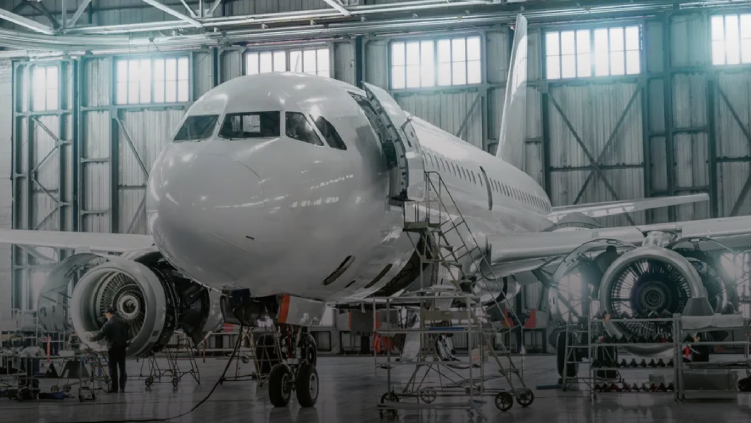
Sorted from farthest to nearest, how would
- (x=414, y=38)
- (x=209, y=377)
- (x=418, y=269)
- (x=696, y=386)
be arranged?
(x=414, y=38) → (x=209, y=377) → (x=418, y=269) → (x=696, y=386)

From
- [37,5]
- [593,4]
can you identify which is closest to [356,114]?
[593,4]

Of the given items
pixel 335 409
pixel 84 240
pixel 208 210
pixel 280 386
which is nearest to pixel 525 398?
pixel 335 409

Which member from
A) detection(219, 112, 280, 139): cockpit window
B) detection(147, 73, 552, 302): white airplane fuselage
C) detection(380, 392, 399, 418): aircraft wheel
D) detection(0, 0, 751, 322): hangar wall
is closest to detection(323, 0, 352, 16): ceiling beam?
detection(0, 0, 751, 322): hangar wall

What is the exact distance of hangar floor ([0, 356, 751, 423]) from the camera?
10.7 metres

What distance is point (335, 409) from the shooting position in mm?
12062

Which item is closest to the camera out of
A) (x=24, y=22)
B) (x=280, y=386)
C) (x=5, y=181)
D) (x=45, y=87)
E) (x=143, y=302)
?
(x=280, y=386)

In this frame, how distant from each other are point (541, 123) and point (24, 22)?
16.3m

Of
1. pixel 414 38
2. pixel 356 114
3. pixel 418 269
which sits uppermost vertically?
pixel 414 38

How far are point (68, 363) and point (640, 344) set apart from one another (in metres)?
10.6

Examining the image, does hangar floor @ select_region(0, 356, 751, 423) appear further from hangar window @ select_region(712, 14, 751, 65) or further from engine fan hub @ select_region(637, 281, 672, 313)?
hangar window @ select_region(712, 14, 751, 65)

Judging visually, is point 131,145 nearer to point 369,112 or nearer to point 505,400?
point 369,112

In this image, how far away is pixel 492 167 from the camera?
18547mm

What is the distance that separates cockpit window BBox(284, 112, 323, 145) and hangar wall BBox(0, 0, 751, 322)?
68.4ft

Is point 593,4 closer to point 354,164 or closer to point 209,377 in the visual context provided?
point 209,377
